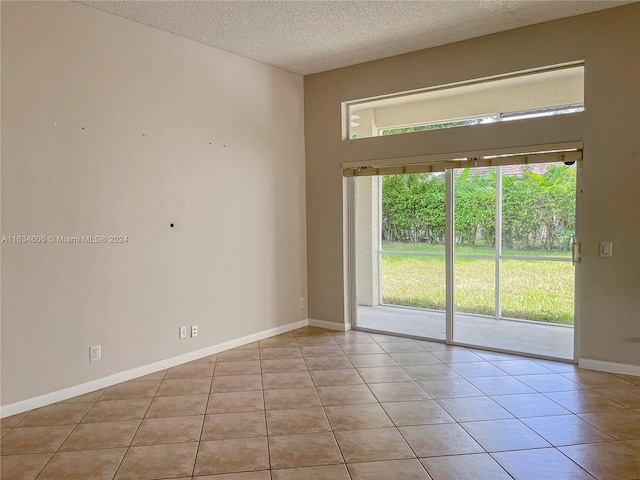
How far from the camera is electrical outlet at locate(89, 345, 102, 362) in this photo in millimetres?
3650

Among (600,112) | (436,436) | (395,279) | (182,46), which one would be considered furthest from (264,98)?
(436,436)

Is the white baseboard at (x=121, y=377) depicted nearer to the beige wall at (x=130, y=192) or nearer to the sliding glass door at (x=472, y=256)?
the beige wall at (x=130, y=192)

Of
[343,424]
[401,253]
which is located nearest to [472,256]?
[401,253]

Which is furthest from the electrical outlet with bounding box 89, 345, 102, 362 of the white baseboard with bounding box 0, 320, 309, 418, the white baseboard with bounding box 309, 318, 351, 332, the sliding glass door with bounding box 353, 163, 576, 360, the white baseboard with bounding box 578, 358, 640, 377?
the white baseboard with bounding box 578, 358, 640, 377

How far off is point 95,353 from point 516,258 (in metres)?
3.84

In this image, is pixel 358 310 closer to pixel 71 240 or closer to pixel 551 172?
pixel 551 172

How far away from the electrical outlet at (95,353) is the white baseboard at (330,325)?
2636 mm

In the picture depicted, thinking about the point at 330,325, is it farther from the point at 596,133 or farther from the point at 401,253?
the point at 596,133

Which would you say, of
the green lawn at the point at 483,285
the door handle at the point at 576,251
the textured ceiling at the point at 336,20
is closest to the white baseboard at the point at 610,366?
the green lawn at the point at 483,285

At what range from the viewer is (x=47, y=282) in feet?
11.1

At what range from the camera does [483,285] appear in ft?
15.4

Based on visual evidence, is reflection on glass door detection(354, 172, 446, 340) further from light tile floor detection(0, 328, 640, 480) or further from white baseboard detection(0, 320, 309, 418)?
white baseboard detection(0, 320, 309, 418)

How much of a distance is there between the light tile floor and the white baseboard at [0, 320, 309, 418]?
72mm

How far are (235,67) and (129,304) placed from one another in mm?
2598
